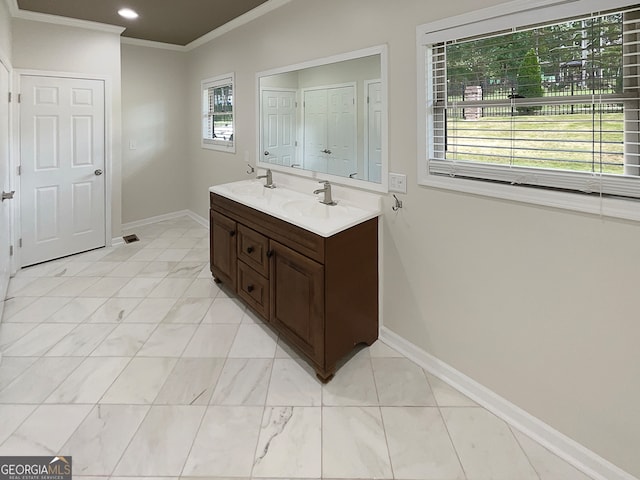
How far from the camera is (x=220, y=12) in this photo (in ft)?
12.1

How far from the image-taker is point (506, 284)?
1.79m

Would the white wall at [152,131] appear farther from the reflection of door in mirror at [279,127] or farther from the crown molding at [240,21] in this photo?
the reflection of door in mirror at [279,127]

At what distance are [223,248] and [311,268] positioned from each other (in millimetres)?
1324

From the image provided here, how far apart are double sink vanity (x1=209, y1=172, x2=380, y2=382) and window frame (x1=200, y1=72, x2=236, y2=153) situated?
1703 millimetres

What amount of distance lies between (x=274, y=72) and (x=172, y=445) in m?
2.95

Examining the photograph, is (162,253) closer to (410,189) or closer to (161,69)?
(161,69)

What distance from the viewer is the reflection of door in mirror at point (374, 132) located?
2346mm

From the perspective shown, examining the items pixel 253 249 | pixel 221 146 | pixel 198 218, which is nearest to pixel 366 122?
pixel 253 249

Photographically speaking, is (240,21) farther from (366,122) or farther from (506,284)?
(506,284)

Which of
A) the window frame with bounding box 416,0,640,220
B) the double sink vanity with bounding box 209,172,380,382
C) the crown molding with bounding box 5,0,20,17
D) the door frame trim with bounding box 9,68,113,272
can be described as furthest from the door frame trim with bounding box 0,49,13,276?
the window frame with bounding box 416,0,640,220

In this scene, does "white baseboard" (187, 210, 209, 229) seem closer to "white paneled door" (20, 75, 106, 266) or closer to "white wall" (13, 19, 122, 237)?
"white wall" (13, 19, 122, 237)

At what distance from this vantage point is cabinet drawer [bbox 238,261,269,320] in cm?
258

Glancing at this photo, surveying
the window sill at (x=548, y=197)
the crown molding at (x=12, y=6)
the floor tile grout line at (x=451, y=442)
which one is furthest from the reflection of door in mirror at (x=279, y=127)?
the crown molding at (x=12, y=6)

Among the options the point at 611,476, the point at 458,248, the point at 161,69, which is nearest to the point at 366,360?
the point at 458,248
